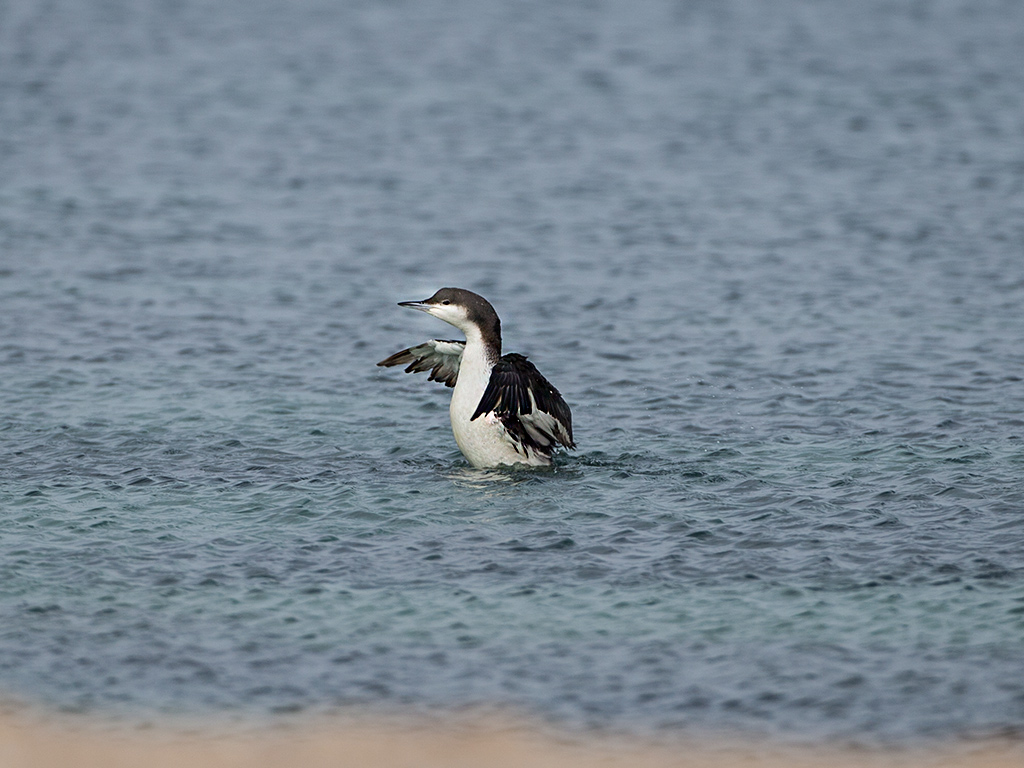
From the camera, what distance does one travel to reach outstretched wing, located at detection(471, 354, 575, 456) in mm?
13342

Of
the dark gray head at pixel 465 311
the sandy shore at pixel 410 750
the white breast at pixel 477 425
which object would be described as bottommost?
the sandy shore at pixel 410 750

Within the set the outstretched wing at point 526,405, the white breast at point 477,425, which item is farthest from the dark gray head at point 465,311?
the outstretched wing at point 526,405

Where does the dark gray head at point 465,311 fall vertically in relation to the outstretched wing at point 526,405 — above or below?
above

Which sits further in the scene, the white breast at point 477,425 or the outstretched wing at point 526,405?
the white breast at point 477,425

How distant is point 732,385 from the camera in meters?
16.5

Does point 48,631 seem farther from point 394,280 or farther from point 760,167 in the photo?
point 760,167

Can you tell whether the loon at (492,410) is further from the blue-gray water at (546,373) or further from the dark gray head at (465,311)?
the blue-gray water at (546,373)

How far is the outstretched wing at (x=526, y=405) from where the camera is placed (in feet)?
43.8

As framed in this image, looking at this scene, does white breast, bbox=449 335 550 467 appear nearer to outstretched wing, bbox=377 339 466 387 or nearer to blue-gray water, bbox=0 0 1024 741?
blue-gray water, bbox=0 0 1024 741

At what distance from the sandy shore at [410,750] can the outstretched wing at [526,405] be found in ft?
14.9

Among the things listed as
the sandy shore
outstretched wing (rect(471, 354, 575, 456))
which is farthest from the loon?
the sandy shore

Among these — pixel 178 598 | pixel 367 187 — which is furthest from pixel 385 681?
pixel 367 187

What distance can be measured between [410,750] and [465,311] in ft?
18.7

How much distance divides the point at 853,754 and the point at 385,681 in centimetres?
290
